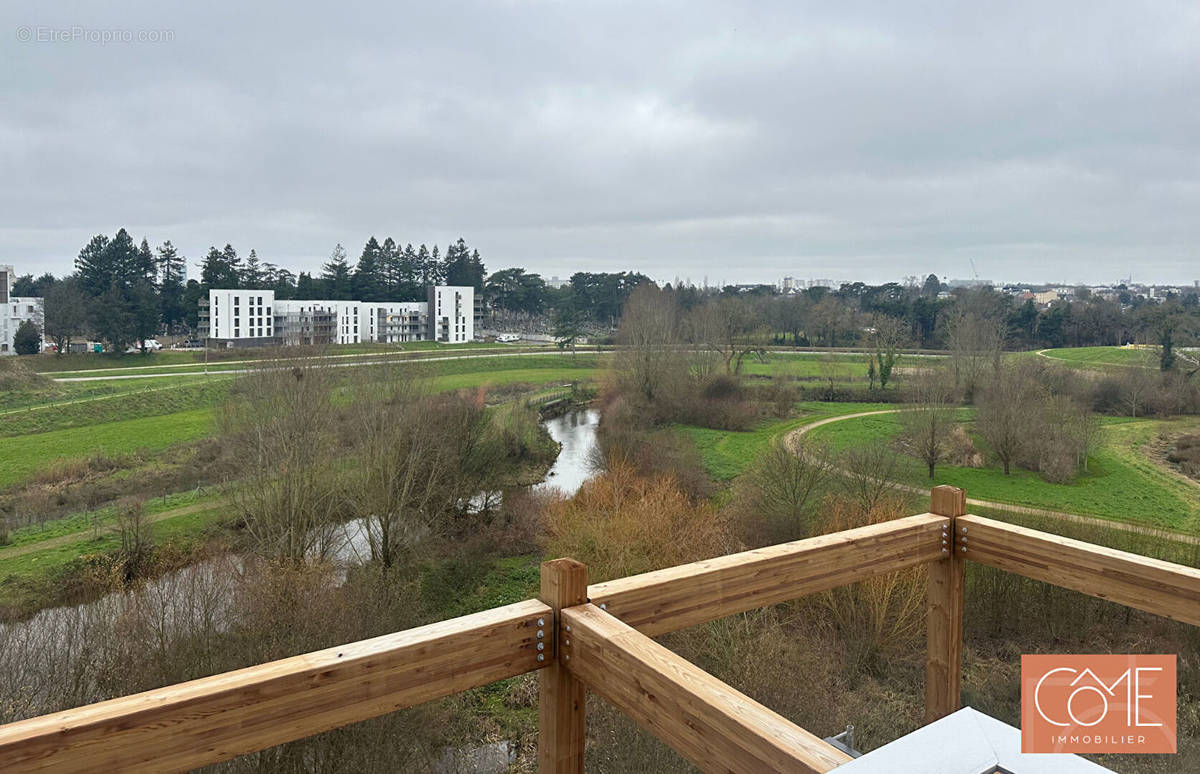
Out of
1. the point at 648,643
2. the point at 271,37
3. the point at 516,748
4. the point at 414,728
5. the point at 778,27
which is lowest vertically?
the point at 516,748

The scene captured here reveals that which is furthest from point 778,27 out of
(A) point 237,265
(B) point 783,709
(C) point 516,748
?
(A) point 237,265

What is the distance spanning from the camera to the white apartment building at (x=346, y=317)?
49.5m

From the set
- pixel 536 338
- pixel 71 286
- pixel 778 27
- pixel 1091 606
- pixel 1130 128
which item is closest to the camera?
pixel 1091 606

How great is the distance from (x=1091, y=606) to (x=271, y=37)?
2202cm

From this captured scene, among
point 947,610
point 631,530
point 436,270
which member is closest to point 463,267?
point 436,270

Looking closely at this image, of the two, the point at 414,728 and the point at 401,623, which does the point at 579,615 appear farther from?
the point at 401,623

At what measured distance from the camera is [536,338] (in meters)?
66.6

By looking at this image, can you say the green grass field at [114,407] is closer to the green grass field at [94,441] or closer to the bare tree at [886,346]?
the green grass field at [94,441]

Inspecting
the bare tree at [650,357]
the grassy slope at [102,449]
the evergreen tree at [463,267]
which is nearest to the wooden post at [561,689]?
the grassy slope at [102,449]

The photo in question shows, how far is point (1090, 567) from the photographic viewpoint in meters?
2.47

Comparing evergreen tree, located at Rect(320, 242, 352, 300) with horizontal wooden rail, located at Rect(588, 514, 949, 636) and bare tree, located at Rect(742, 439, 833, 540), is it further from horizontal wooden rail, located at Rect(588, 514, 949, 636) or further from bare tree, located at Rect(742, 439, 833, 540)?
horizontal wooden rail, located at Rect(588, 514, 949, 636)

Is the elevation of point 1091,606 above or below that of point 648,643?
below

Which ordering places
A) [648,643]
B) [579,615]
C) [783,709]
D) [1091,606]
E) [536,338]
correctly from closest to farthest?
[648,643] → [579,615] → [783,709] → [1091,606] → [536,338]

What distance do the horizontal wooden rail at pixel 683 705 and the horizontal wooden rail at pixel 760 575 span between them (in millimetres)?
171
